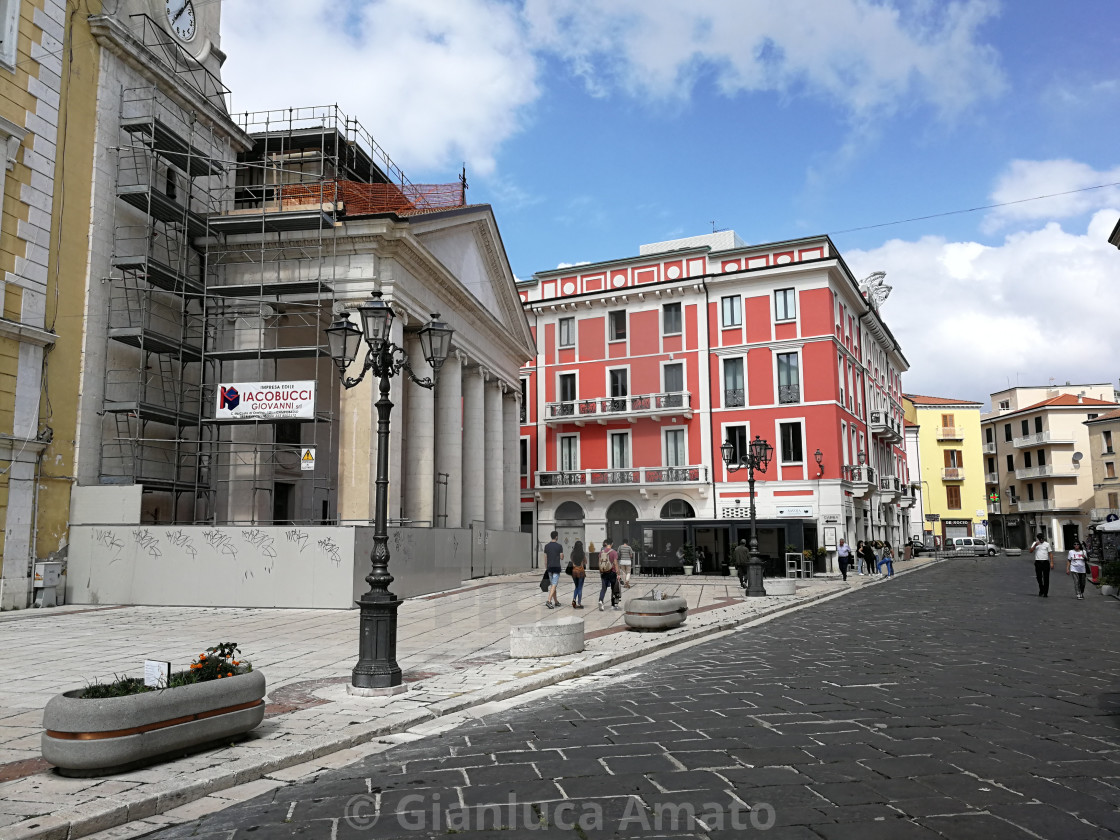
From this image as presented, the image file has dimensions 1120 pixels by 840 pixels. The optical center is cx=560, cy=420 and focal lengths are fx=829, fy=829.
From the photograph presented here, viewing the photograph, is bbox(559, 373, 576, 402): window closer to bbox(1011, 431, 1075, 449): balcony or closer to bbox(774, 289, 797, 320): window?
bbox(774, 289, 797, 320): window

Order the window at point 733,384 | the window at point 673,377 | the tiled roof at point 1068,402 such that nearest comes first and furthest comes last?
the window at point 733,384 → the window at point 673,377 → the tiled roof at point 1068,402

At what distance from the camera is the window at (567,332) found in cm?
4222

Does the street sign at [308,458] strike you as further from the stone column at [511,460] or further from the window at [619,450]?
the window at [619,450]

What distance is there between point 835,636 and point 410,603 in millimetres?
10407

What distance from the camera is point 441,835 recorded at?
177 inches

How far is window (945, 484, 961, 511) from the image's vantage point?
71.8 metres

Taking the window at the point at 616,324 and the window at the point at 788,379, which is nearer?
the window at the point at 788,379

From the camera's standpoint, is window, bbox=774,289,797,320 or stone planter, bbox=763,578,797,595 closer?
stone planter, bbox=763,578,797,595

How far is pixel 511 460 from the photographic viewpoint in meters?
36.4

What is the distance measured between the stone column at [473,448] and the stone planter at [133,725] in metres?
24.5

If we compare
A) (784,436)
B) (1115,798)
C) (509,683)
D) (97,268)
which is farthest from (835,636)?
(784,436)

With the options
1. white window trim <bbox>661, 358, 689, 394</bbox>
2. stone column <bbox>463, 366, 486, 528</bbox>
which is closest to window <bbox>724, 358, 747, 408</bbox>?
white window trim <bbox>661, 358, 689, 394</bbox>

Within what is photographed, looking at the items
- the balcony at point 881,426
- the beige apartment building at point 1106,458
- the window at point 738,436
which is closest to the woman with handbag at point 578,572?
the window at point 738,436

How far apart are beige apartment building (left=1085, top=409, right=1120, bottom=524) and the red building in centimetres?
2735
